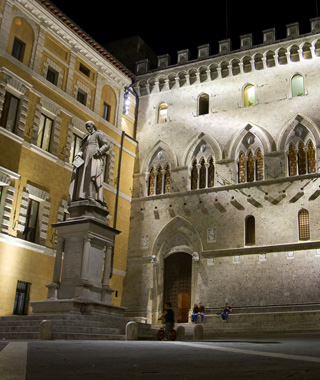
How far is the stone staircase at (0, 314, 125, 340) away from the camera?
35.6 ft

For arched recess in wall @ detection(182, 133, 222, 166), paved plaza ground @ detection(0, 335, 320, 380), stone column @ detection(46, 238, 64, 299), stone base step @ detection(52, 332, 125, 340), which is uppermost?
arched recess in wall @ detection(182, 133, 222, 166)

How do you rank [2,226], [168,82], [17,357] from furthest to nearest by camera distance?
1. [168,82]
2. [2,226]
3. [17,357]

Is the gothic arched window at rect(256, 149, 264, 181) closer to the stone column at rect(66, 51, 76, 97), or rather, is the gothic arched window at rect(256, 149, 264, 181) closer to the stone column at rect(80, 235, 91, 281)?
the stone column at rect(66, 51, 76, 97)

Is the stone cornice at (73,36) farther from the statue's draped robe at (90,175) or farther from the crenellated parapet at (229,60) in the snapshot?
the statue's draped robe at (90,175)

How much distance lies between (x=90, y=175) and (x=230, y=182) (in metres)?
10.5

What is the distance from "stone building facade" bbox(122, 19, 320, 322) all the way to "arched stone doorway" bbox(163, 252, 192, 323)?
50 millimetres

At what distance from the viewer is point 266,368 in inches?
181

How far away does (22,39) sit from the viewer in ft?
69.0

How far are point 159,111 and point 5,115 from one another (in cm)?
1005

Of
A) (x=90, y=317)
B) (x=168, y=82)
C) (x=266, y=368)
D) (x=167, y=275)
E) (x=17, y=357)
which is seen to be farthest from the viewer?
(x=168, y=82)

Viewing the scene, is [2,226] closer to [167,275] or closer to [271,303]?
[167,275]

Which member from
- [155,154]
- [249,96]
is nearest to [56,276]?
[155,154]

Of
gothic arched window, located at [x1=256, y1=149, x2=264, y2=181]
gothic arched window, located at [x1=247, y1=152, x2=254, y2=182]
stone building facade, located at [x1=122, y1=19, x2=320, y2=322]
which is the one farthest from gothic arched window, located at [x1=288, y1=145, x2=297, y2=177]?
gothic arched window, located at [x1=247, y1=152, x2=254, y2=182]

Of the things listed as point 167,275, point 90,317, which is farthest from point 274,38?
point 90,317
